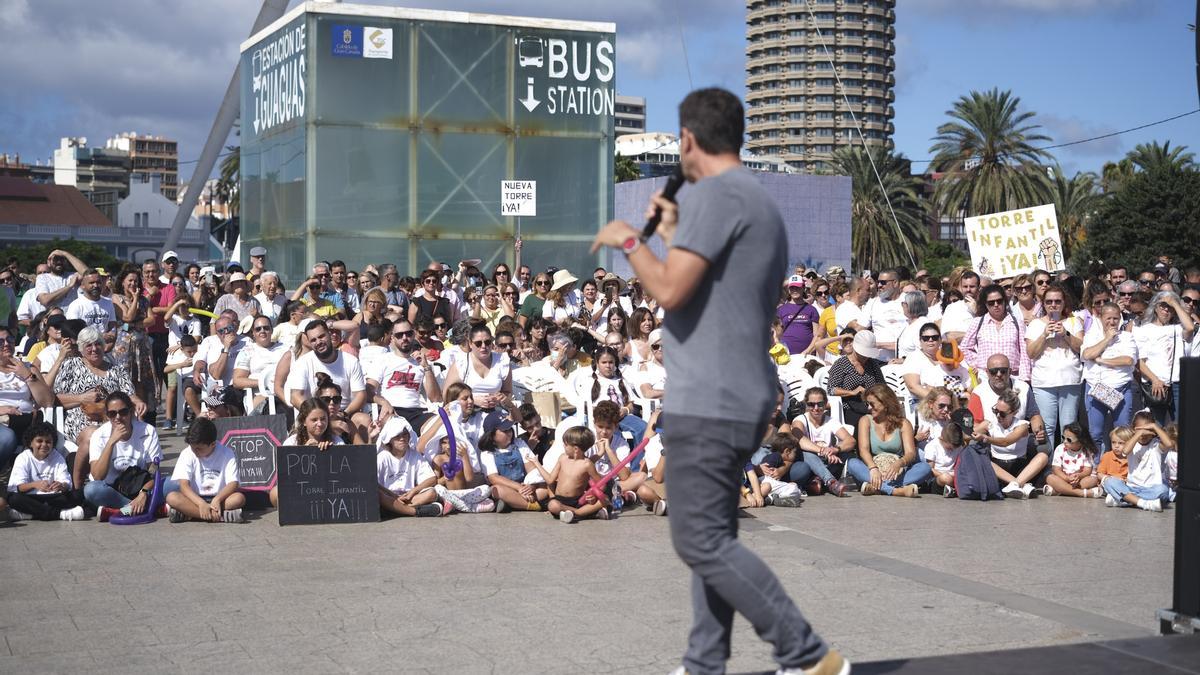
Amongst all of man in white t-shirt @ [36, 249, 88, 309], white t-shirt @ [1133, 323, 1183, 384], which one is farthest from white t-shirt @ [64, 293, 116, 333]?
white t-shirt @ [1133, 323, 1183, 384]

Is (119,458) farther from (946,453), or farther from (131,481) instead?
(946,453)

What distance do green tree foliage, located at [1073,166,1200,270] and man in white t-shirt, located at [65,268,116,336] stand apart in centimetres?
3338

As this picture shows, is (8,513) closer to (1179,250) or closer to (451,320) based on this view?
(451,320)

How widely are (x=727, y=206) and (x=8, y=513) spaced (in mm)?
7131

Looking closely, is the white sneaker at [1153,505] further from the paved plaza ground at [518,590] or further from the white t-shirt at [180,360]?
the white t-shirt at [180,360]

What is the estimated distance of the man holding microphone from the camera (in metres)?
3.80

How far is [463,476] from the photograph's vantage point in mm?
9906

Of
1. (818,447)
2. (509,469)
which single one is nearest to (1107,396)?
(818,447)

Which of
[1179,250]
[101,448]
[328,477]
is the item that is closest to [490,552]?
[328,477]

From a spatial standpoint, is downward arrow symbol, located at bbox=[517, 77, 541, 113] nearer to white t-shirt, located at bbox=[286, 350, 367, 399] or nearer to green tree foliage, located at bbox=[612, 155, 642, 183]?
white t-shirt, located at bbox=[286, 350, 367, 399]

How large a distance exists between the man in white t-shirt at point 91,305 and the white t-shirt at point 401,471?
4823 mm

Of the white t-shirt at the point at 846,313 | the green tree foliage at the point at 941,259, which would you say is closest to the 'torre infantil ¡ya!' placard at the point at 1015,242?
the white t-shirt at the point at 846,313

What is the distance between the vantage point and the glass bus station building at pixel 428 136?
18391 millimetres

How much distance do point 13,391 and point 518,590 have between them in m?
5.62
